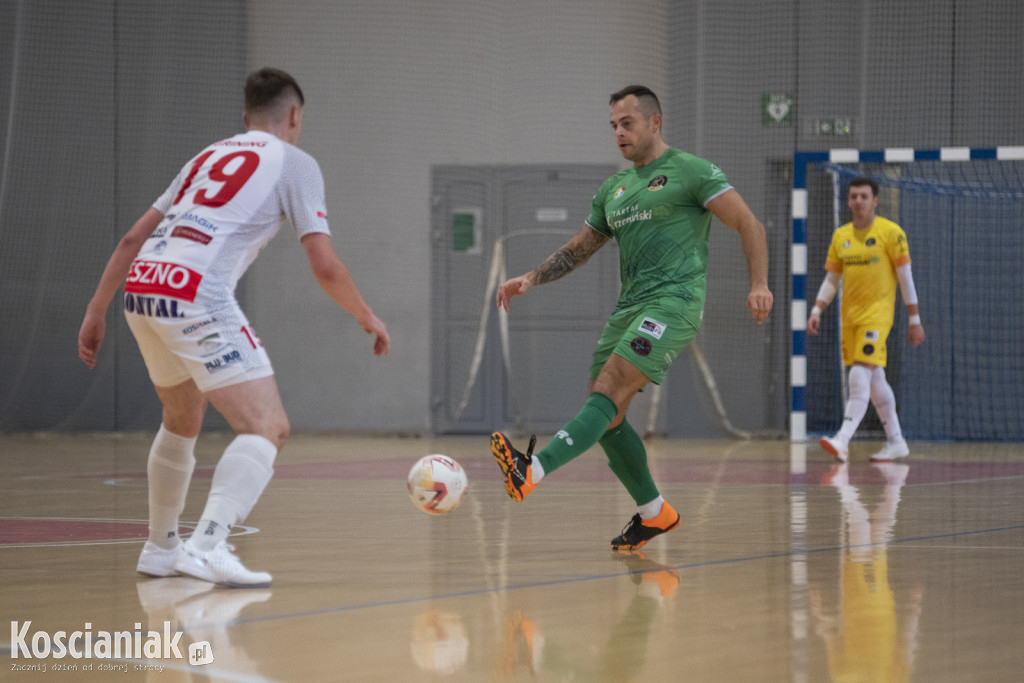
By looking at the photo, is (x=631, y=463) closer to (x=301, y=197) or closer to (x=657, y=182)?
(x=657, y=182)

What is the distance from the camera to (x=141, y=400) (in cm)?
1346

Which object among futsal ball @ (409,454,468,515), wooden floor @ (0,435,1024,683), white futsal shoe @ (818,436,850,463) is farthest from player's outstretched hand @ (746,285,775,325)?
white futsal shoe @ (818,436,850,463)

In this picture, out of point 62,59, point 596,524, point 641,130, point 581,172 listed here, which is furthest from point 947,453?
point 62,59

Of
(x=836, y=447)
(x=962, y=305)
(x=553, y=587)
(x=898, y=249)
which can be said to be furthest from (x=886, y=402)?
(x=553, y=587)

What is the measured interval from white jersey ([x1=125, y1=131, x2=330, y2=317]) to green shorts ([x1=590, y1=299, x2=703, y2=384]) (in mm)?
1424

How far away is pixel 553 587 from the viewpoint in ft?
12.6

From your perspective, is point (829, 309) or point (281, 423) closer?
point (281, 423)

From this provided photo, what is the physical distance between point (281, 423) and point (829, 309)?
32.2 ft

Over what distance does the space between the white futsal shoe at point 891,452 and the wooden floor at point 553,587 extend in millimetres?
2049

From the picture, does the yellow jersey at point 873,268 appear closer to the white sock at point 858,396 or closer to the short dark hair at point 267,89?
the white sock at point 858,396

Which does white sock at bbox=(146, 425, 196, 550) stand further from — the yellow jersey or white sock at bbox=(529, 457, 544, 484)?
the yellow jersey

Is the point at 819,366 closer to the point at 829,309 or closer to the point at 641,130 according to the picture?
the point at 829,309

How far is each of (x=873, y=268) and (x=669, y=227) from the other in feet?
17.2

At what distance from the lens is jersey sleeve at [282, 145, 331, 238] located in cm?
385
